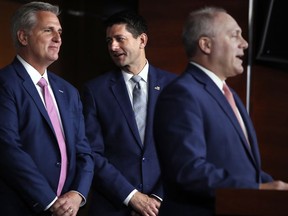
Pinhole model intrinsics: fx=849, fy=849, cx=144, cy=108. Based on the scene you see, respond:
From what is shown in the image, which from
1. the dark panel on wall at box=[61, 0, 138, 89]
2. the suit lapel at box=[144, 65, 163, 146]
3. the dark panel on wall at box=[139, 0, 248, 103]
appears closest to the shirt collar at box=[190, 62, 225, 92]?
the suit lapel at box=[144, 65, 163, 146]

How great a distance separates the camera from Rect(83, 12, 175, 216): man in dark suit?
4.13 metres

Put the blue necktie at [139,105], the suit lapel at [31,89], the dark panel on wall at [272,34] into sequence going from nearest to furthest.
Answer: the suit lapel at [31,89] → the blue necktie at [139,105] → the dark panel on wall at [272,34]

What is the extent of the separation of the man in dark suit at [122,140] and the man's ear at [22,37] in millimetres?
528

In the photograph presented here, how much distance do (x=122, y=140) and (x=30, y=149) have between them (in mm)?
653

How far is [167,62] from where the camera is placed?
5.29m

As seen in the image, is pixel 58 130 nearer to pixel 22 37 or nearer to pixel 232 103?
pixel 22 37

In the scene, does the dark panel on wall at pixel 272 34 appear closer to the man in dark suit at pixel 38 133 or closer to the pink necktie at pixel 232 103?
the man in dark suit at pixel 38 133

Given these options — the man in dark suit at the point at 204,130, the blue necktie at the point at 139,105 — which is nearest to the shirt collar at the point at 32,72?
the blue necktie at the point at 139,105

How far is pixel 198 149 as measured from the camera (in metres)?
2.96

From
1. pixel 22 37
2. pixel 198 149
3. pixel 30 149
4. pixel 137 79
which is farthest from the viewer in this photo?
pixel 137 79

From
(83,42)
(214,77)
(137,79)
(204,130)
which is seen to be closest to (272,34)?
(137,79)

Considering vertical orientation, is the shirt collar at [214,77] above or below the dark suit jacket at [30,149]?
above

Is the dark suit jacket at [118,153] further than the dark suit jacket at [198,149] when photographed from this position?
Yes

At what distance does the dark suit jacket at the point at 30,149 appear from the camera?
3602mm
